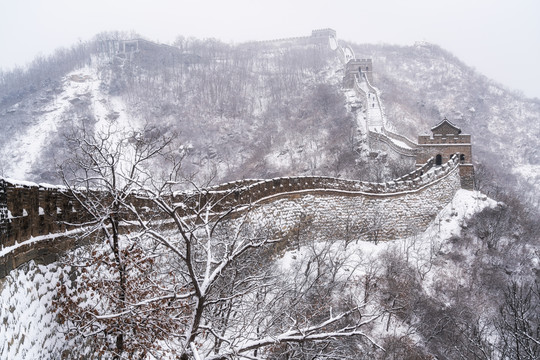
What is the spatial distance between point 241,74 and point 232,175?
3964 centimetres

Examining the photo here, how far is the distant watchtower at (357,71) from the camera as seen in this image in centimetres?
6081

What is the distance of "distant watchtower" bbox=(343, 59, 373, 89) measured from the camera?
200ft

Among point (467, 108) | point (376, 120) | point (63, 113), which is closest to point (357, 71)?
point (376, 120)

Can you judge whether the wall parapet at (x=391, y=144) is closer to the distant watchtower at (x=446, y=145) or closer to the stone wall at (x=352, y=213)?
the distant watchtower at (x=446, y=145)

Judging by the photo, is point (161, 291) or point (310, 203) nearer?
point (161, 291)

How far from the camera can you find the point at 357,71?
202 feet

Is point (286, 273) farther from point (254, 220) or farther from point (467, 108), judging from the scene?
point (467, 108)

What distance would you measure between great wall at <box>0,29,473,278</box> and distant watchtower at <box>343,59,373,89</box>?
24602 mm

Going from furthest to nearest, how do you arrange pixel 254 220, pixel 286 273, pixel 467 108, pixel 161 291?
pixel 467 108, pixel 254 220, pixel 286 273, pixel 161 291

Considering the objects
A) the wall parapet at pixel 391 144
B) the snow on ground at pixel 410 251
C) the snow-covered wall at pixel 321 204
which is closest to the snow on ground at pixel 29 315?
the snow-covered wall at pixel 321 204

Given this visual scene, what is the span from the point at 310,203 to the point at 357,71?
44.1m

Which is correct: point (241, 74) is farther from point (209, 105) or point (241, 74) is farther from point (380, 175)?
point (380, 175)

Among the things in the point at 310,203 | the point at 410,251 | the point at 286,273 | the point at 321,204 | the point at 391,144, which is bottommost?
the point at 410,251

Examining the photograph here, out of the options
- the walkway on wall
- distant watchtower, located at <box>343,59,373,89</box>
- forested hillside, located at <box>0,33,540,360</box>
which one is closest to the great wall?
the walkway on wall
